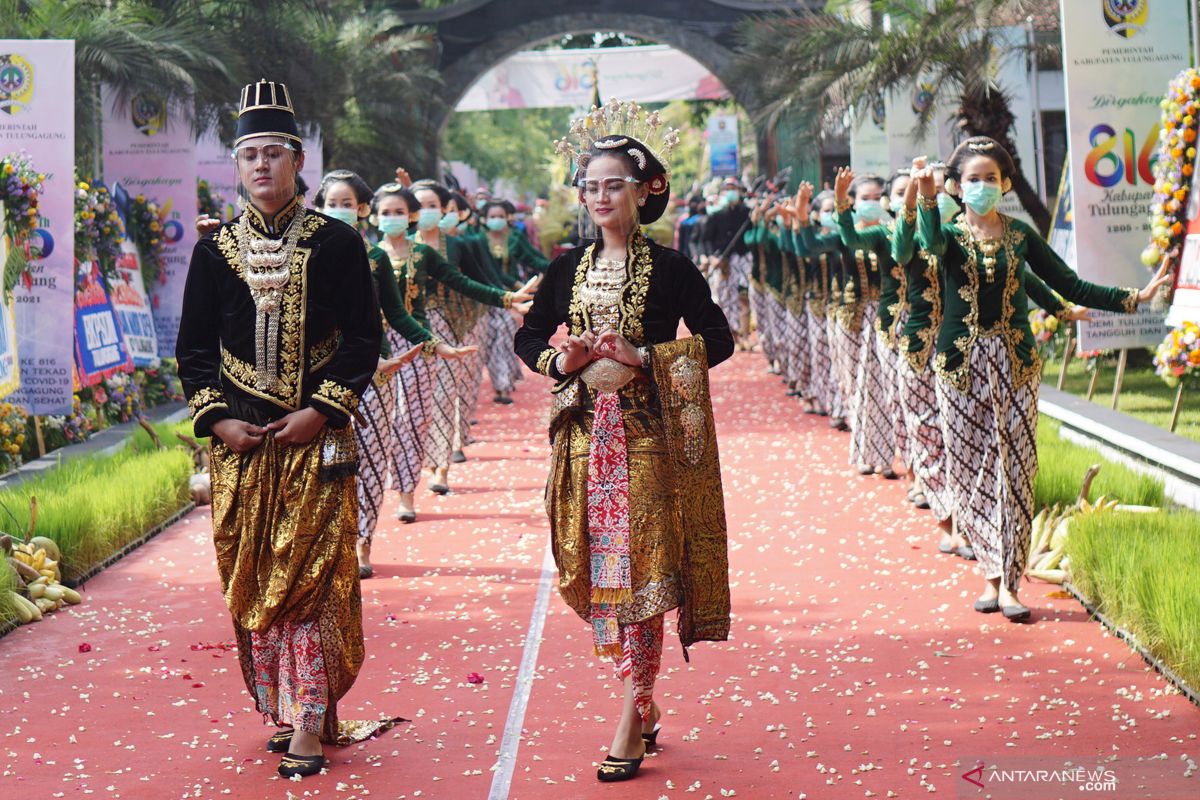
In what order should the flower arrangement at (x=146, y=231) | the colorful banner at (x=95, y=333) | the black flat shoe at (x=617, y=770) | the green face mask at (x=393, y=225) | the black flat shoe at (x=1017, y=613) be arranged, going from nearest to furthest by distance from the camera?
the black flat shoe at (x=617, y=770), the black flat shoe at (x=1017, y=613), the green face mask at (x=393, y=225), the colorful banner at (x=95, y=333), the flower arrangement at (x=146, y=231)

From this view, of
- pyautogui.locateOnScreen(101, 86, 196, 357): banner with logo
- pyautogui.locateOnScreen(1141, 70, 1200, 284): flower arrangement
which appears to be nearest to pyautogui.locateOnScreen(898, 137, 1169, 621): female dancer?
pyautogui.locateOnScreen(1141, 70, 1200, 284): flower arrangement

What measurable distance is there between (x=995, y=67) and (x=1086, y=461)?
8.22 metres

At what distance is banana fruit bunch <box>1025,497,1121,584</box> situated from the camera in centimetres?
813

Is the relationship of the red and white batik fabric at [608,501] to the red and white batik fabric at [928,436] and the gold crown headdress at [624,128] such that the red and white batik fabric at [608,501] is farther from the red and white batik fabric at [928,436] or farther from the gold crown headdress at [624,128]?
the red and white batik fabric at [928,436]

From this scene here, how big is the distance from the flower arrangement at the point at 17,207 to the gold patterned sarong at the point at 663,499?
6663 mm

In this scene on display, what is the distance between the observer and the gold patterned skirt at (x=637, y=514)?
17.4 ft

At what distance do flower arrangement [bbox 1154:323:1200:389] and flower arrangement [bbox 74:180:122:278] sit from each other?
8483 millimetres

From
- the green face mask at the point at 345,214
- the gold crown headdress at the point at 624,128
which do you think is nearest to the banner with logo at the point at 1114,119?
the green face mask at the point at 345,214

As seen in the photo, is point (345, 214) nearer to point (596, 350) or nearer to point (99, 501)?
point (99, 501)

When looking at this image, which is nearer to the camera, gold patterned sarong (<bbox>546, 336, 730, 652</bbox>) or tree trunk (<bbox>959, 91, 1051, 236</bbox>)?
gold patterned sarong (<bbox>546, 336, 730, 652</bbox>)

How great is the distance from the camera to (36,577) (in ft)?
26.4

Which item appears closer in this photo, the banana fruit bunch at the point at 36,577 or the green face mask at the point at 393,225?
the banana fruit bunch at the point at 36,577

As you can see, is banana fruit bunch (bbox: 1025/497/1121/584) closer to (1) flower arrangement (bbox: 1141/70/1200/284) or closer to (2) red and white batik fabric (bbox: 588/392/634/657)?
(1) flower arrangement (bbox: 1141/70/1200/284)

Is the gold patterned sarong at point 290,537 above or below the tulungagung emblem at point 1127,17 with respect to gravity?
below
